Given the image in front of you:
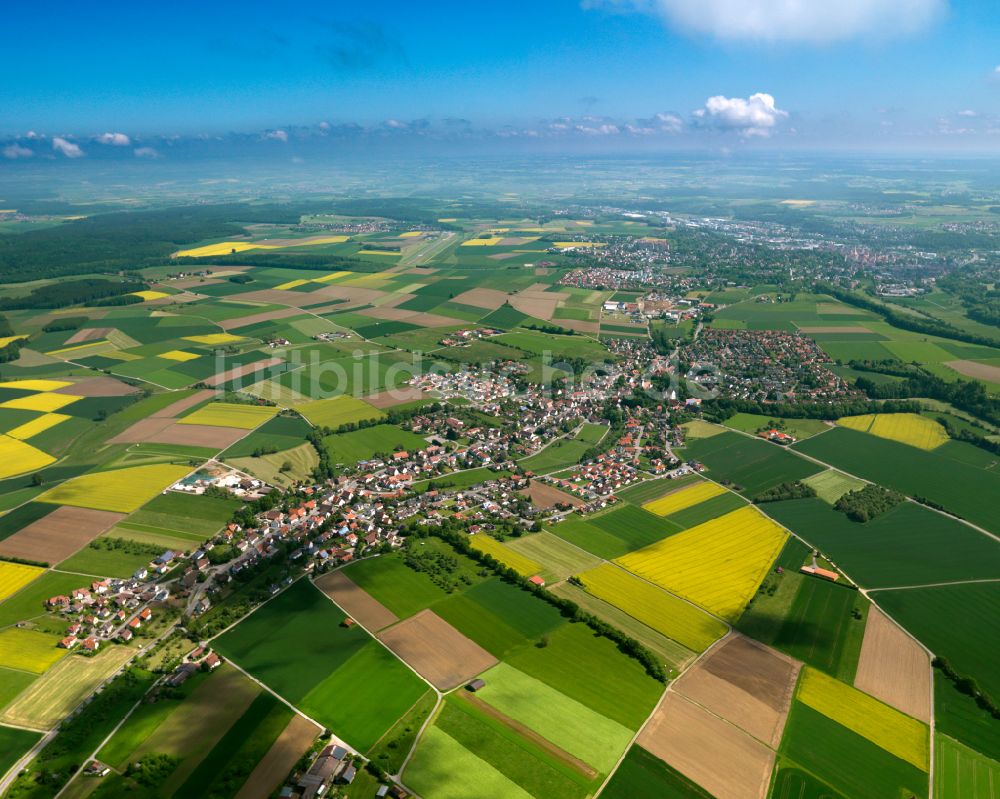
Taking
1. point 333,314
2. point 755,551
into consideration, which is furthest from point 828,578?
point 333,314

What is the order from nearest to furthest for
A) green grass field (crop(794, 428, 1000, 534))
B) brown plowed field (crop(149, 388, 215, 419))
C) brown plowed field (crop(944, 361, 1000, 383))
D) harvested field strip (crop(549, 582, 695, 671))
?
1. harvested field strip (crop(549, 582, 695, 671))
2. green grass field (crop(794, 428, 1000, 534))
3. brown plowed field (crop(149, 388, 215, 419))
4. brown plowed field (crop(944, 361, 1000, 383))

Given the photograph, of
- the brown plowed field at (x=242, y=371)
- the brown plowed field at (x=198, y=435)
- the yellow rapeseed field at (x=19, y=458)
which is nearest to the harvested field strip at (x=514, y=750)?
the brown plowed field at (x=198, y=435)

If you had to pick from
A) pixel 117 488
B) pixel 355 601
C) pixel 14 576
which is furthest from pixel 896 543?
pixel 117 488

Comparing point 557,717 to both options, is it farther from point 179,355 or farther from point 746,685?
point 179,355

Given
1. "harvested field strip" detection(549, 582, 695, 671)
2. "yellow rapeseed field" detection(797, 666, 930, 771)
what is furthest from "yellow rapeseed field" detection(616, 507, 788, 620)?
"yellow rapeseed field" detection(797, 666, 930, 771)

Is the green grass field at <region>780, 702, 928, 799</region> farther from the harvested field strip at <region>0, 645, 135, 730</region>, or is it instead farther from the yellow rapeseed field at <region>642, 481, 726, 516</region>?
the harvested field strip at <region>0, 645, 135, 730</region>

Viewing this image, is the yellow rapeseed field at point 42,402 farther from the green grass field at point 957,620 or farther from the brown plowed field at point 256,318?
the green grass field at point 957,620
